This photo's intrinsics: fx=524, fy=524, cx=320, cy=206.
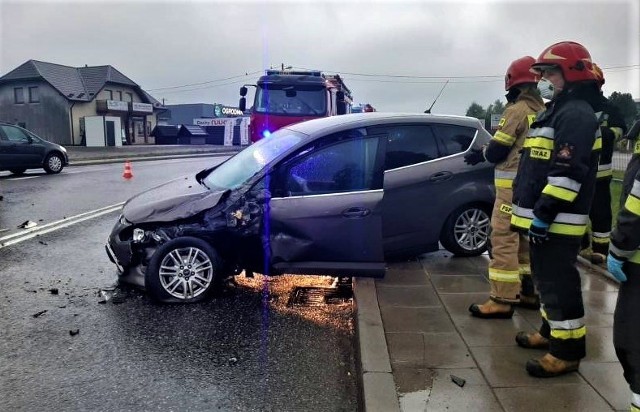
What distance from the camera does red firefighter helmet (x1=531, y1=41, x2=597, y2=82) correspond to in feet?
10.3

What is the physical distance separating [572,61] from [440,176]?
2754 mm

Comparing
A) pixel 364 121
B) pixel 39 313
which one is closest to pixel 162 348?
pixel 39 313

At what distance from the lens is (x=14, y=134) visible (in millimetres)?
15203

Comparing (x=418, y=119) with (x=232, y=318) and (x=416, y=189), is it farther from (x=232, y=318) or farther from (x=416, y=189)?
(x=232, y=318)

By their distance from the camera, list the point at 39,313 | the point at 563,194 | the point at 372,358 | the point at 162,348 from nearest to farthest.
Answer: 1. the point at 563,194
2. the point at 372,358
3. the point at 162,348
4. the point at 39,313

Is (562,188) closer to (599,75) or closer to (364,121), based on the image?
(599,75)

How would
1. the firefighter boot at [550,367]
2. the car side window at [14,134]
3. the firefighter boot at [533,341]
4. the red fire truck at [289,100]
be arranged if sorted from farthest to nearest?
the car side window at [14,134] < the red fire truck at [289,100] < the firefighter boot at [533,341] < the firefighter boot at [550,367]

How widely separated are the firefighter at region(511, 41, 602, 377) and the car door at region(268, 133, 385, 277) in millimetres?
1745

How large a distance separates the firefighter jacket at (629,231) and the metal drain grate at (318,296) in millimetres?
3007

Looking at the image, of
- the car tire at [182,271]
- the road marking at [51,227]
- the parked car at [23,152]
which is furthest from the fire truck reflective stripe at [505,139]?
the parked car at [23,152]

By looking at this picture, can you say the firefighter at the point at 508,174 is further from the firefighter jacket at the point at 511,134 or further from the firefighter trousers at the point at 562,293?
the firefighter trousers at the point at 562,293

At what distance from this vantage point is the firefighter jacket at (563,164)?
3.04 meters

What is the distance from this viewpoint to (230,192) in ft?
15.9

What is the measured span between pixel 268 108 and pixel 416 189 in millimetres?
9722
